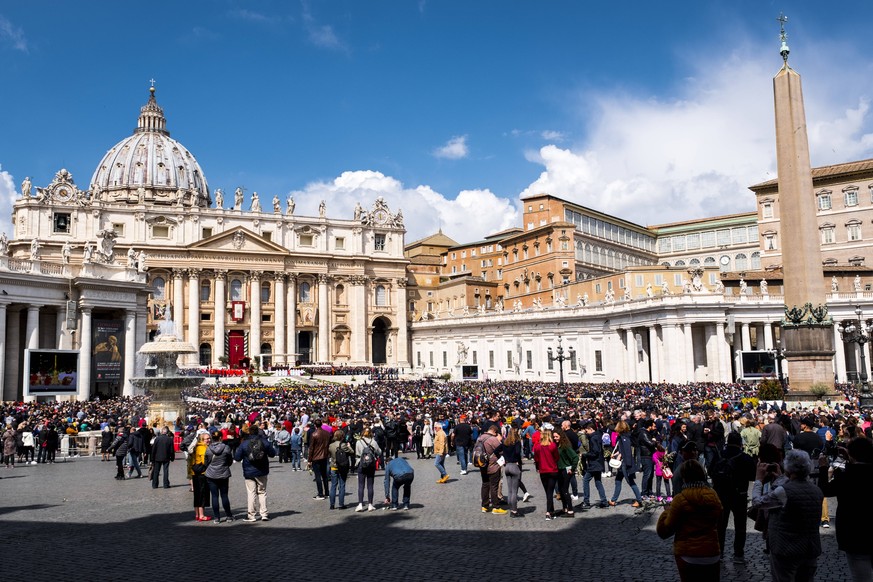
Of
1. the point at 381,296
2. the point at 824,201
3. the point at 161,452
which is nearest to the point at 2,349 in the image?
the point at 161,452

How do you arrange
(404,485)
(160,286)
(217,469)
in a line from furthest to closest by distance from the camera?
1. (160,286)
2. (404,485)
3. (217,469)

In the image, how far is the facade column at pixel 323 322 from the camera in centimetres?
7906

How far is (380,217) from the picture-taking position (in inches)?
3369

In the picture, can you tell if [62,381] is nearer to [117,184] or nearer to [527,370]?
[527,370]

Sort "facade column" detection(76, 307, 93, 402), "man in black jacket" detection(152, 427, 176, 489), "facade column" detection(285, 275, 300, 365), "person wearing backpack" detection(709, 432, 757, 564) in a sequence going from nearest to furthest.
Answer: "person wearing backpack" detection(709, 432, 757, 564)
"man in black jacket" detection(152, 427, 176, 489)
"facade column" detection(76, 307, 93, 402)
"facade column" detection(285, 275, 300, 365)

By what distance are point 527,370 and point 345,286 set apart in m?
28.8

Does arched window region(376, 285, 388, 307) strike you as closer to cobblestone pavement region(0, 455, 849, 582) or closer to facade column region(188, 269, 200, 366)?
facade column region(188, 269, 200, 366)

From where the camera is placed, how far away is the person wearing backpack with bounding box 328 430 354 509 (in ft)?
Answer: 39.4

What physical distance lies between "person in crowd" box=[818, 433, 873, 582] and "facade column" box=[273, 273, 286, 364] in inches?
2889

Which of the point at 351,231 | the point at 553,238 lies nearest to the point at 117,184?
the point at 351,231

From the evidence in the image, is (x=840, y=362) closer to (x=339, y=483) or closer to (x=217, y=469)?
(x=339, y=483)

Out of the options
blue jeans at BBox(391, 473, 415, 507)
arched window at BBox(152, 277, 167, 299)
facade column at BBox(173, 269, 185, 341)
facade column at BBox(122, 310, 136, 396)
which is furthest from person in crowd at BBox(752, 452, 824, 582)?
arched window at BBox(152, 277, 167, 299)

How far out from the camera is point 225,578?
8031 millimetres

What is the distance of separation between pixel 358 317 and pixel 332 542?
7135 centimetres
